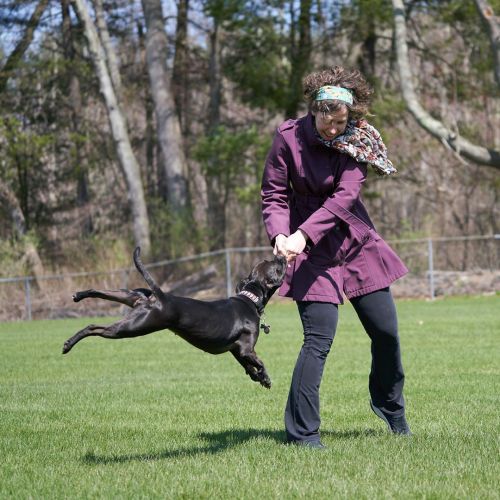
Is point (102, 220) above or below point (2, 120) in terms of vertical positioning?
below

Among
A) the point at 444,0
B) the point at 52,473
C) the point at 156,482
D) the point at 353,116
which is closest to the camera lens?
the point at 156,482

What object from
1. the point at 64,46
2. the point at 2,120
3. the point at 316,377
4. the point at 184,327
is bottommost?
the point at 316,377

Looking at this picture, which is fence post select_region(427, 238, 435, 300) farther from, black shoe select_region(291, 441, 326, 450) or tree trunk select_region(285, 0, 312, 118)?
black shoe select_region(291, 441, 326, 450)

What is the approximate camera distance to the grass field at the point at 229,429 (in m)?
4.58

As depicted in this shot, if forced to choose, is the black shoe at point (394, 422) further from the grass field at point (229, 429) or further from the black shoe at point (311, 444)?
the black shoe at point (311, 444)

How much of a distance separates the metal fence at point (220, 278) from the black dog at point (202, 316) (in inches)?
637

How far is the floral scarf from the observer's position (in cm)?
525

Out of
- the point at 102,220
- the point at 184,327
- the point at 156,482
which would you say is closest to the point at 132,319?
the point at 184,327

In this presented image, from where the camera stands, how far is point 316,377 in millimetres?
5371

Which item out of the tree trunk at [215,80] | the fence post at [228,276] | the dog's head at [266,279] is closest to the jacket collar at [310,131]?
the dog's head at [266,279]

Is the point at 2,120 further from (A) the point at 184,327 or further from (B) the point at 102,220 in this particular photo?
(A) the point at 184,327

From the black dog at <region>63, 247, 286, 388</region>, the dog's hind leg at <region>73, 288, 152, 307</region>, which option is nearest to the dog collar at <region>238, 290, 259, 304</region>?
the black dog at <region>63, 247, 286, 388</region>

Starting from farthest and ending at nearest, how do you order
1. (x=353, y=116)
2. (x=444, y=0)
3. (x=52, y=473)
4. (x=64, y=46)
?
1. (x=64, y=46)
2. (x=444, y=0)
3. (x=353, y=116)
4. (x=52, y=473)

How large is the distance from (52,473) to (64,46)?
25732 millimetres
